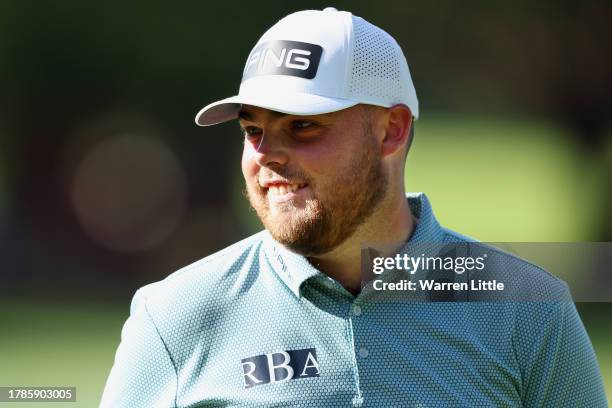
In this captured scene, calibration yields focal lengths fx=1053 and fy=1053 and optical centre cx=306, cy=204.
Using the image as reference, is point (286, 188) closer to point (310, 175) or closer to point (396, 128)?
point (310, 175)

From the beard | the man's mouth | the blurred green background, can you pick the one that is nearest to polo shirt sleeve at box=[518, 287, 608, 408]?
the beard

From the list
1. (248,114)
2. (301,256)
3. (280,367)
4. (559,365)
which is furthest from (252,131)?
(559,365)

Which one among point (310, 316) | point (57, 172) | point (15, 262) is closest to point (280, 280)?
point (310, 316)

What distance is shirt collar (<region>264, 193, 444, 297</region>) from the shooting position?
Answer: 2.11 meters

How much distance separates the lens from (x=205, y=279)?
85.1 inches

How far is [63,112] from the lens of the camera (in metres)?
8.82

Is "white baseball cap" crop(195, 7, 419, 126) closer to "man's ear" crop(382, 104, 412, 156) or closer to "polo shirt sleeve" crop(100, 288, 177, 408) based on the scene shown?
"man's ear" crop(382, 104, 412, 156)

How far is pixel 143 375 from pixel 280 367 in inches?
10.6

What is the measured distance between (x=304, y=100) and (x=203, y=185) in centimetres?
645

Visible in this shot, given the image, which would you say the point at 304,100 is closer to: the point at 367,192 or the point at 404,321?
the point at 367,192

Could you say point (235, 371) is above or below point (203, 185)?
above

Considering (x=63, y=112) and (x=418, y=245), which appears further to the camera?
(x=63, y=112)

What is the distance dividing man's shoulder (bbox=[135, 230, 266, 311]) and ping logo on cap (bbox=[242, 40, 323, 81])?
368 millimetres

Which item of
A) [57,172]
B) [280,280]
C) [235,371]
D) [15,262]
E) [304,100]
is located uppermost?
[304,100]
